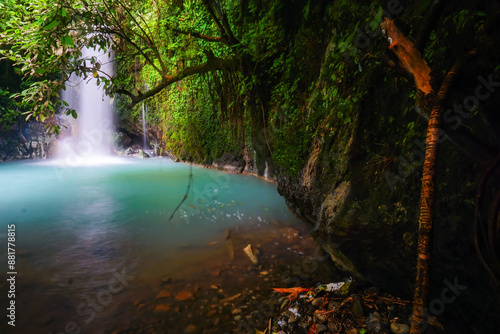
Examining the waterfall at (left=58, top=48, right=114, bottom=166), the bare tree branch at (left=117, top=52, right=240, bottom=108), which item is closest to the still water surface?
the bare tree branch at (left=117, top=52, right=240, bottom=108)

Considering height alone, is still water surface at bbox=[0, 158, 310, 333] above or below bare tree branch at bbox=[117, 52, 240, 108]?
below

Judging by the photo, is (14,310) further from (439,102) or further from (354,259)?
(439,102)

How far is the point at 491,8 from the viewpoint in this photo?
1726 mm

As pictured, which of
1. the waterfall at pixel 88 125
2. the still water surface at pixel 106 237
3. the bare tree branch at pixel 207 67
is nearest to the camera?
the still water surface at pixel 106 237

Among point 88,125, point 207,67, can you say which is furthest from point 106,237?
point 88,125

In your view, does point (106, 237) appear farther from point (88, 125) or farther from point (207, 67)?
point (88, 125)

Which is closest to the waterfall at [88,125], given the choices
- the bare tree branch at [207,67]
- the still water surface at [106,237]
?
the still water surface at [106,237]

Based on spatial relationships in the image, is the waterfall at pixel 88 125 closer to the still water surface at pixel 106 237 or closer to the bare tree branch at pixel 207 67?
the still water surface at pixel 106 237

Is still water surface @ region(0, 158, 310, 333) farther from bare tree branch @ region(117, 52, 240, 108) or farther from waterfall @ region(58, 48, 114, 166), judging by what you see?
waterfall @ region(58, 48, 114, 166)

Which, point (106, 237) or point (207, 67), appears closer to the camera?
point (106, 237)

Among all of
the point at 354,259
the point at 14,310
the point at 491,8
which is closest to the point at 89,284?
the point at 14,310

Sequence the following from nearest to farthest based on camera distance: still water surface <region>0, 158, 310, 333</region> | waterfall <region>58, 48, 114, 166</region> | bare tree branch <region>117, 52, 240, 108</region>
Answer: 1. still water surface <region>0, 158, 310, 333</region>
2. bare tree branch <region>117, 52, 240, 108</region>
3. waterfall <region>58, 48, 114, 166</region>

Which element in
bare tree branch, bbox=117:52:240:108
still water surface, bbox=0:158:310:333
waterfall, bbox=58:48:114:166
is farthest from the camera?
waterfall, bbox=58:48:114:166

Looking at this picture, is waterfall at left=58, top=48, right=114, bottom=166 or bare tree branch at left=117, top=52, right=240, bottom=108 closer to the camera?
bare tree branch at left=117, top=52, right=240, bottom=108
